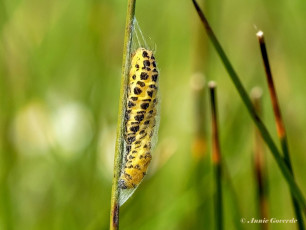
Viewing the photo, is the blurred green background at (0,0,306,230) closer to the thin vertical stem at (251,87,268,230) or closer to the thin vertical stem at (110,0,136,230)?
the thin vertical stem at (251,87,268,230)

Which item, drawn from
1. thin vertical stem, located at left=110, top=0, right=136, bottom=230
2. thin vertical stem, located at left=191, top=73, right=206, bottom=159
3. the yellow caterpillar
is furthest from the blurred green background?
thin vertical stem, located at left=110, top=0, right=136, bottom=230

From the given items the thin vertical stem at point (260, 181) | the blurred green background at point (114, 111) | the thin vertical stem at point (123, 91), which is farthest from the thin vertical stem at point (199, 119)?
the thin vertical stem at point (123, 91)

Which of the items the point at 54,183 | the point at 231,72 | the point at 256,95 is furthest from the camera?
the point at 54,183

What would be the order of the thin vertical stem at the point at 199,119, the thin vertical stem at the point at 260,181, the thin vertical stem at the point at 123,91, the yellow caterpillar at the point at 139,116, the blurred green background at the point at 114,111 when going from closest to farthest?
the thin vertical stem at the point at 123,91
the yellow caterpillar at the point at 139,116
the thin vertical stem at the point at 260,181
the thin vertical stem at the point at 199,119
the blurred green background at the point at 114,111

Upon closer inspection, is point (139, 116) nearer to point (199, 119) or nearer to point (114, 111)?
point (199, 119)

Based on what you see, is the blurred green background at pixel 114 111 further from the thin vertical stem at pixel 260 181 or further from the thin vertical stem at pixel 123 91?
the thin vertical stem at pixel 123 91

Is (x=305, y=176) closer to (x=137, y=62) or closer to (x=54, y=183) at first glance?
(x=54, y=183)

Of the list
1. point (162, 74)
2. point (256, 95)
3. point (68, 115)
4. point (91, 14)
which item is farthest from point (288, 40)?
point (256, 95)
